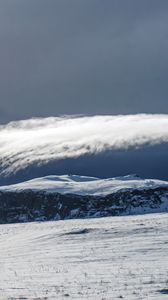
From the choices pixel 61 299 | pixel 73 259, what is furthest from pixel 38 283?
pixel 73 259

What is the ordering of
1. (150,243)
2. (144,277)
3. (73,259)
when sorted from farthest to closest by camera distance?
(150,243)
(73,259)
(144,277)

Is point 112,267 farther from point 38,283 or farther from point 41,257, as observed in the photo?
point 41,257

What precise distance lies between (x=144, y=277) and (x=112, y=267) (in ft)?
26.7

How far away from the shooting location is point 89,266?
4522 centimetres

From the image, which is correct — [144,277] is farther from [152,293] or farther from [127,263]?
[127,263]

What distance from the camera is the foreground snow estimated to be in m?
30.9

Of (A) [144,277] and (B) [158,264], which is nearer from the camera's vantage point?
(A) [144,277]

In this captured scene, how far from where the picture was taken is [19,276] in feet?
135

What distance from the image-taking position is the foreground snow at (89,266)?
3089 centimetres

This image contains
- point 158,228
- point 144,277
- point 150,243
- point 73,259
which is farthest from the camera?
point 158,228

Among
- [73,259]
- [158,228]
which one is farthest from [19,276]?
[158,228]

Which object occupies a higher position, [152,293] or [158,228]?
[158,228]

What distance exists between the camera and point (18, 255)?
6222cm

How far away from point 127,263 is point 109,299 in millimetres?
17380
